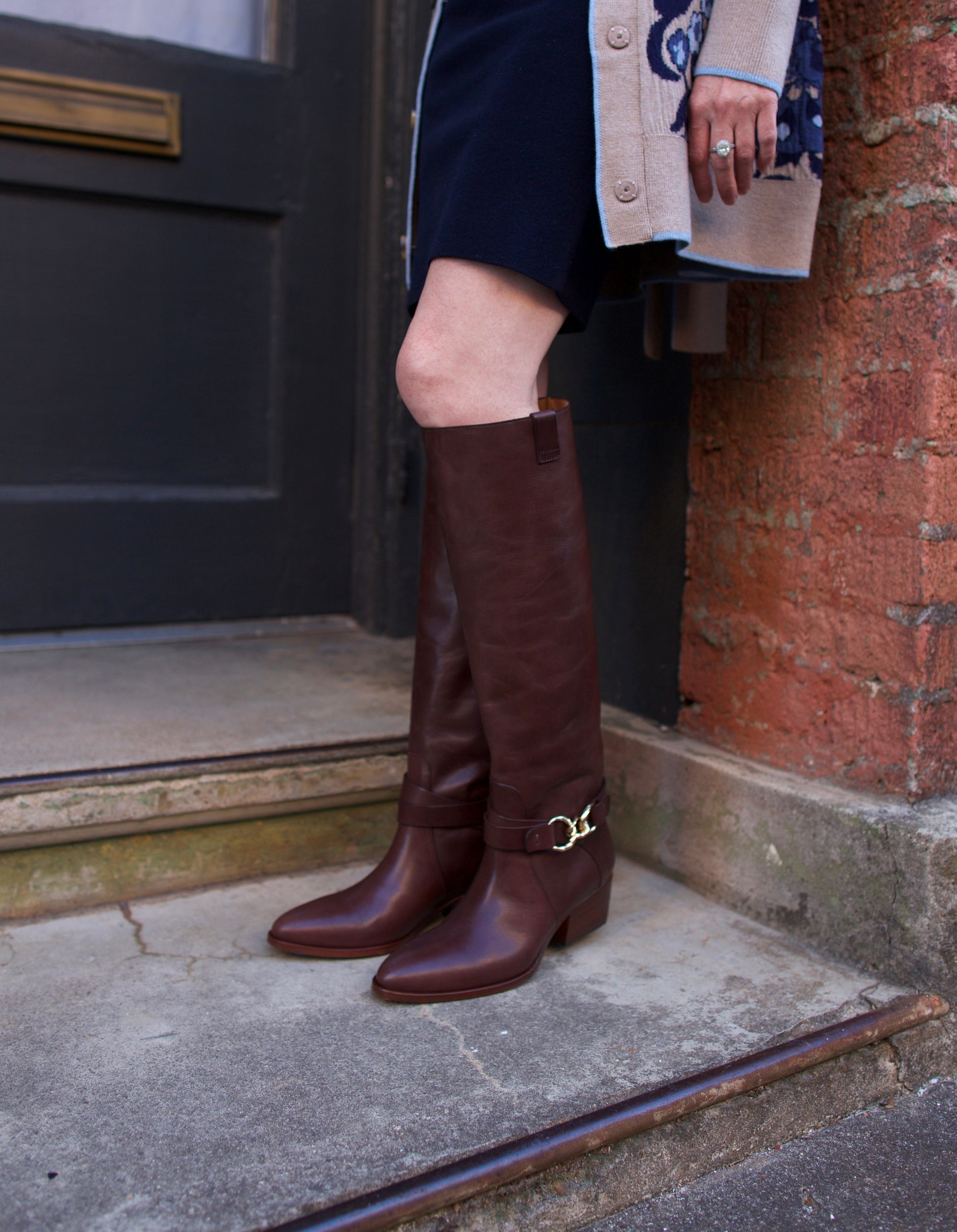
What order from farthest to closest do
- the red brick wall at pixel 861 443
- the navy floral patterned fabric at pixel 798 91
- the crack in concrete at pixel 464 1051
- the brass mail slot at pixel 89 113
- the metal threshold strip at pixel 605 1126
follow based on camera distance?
1. the brass mail slot at pixel 89 113
2. the red brick wall at pixel 861 443
3. the navy floral patterned fabric at pixel 798 91
4. the crack in concrete at pixel 464 1051
5. the metal threshold strip at pixel 605 1126

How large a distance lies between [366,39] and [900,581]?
166 cm

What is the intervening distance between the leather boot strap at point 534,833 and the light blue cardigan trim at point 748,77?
81cm

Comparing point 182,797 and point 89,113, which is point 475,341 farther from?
point 89,113

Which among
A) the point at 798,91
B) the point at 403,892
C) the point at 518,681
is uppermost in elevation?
the point at 798,91

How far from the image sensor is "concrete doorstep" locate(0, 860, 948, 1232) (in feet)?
2.92

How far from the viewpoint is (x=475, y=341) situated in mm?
1154

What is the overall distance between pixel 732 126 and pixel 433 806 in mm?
839

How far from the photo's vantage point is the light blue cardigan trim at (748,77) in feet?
3.57

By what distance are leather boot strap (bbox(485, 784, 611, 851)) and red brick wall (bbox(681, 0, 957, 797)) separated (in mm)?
357

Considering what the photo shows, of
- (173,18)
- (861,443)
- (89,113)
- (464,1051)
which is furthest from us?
(173,18)

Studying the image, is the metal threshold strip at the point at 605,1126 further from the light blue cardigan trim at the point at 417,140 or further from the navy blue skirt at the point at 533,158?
the light blue cardigan trim at the point at 417,140

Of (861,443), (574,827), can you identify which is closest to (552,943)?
(574,827)

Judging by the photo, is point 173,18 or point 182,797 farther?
point 173,18

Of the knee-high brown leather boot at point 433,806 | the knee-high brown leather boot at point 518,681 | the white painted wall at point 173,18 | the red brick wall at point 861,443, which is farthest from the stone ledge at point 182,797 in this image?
the white painted wall at point 173,18
